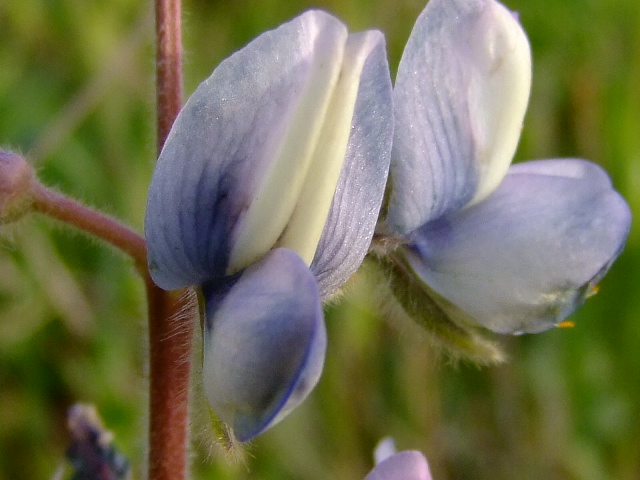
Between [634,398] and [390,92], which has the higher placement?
[390,92]

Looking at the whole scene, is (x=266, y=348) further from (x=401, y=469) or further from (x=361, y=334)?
(x=361, y=334)

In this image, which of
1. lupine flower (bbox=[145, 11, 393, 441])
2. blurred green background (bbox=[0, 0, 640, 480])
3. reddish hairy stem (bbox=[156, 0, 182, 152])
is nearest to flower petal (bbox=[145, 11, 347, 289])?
lupine flower (bbox=[145, 11, 393, 441])

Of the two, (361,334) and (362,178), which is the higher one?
(362,178)

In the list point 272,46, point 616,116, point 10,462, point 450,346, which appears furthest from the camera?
point 616,116

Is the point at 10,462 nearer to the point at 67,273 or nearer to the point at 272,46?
the point at 67,273

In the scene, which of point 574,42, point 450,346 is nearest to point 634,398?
point 574,42

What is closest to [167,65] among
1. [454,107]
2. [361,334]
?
[454,107]

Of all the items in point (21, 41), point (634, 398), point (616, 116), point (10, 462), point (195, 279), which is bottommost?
point (634, 398)

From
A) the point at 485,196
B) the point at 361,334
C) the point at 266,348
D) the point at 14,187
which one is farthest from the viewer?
the point at 361,334
